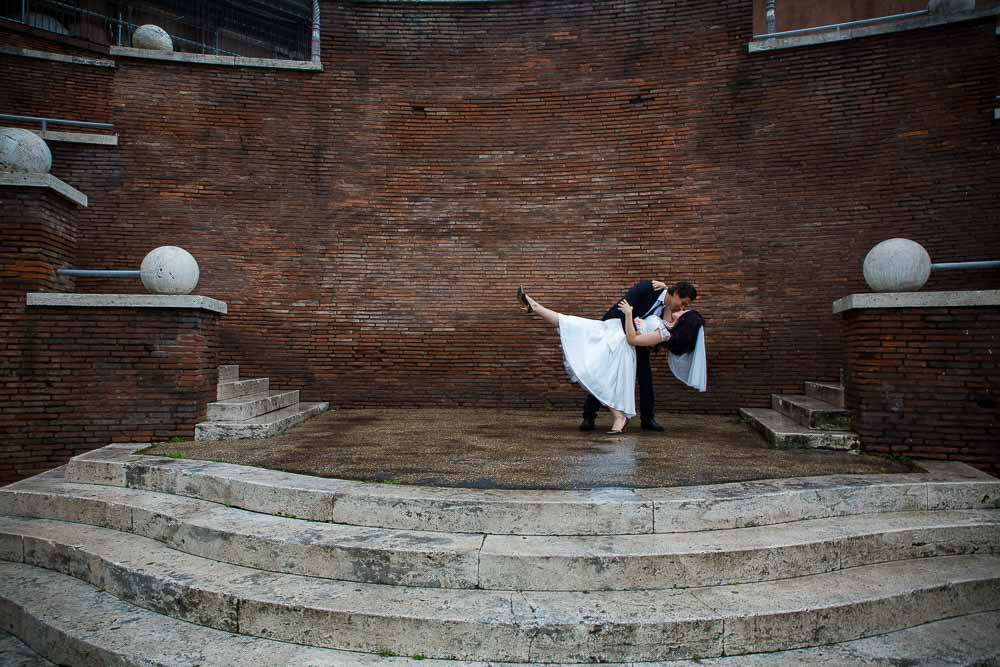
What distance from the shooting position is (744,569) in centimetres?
367

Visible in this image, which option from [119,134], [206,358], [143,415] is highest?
[119,134]

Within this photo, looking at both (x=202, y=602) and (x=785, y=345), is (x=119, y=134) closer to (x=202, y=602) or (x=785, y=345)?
(x=202, y=602)

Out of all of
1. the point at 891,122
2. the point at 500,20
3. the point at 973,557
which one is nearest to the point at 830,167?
the point at 891,122

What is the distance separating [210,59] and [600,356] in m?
8.07

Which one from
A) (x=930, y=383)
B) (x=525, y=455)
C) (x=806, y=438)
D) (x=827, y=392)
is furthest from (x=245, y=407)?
(x=930, y=383)

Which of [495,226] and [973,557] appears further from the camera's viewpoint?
[495,226]

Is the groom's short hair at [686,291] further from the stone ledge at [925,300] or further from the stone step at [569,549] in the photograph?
the stone step at [569,549]

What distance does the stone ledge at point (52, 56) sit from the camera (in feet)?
32.5

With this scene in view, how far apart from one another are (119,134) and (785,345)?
10446 mm

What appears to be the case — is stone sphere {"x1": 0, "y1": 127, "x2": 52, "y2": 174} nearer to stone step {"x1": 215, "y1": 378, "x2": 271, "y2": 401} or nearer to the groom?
stone step {"x1": 215, "y1": 378, "x2": 271, "y2": 401}

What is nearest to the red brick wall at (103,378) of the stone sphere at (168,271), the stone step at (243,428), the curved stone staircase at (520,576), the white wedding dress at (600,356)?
the stone step at (243,428)

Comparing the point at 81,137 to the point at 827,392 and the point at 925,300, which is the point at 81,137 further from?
the point at 925,300

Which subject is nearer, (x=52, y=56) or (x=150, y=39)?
(x=52, y=56)

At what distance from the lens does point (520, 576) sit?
358 cm
